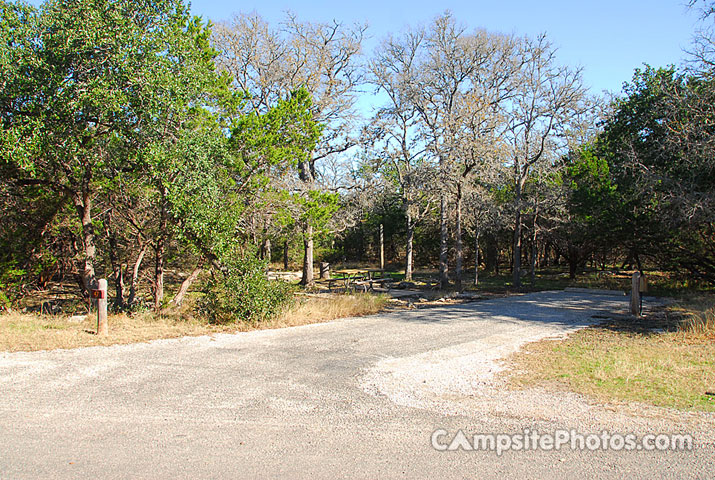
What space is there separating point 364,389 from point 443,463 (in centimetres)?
206

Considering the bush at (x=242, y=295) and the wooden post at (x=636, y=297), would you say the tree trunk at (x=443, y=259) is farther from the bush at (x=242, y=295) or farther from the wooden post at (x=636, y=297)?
the bush at (x=242, y=295)

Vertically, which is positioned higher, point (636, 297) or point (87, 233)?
point (87, 233)

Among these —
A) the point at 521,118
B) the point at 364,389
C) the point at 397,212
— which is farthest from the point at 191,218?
the point at 397,212

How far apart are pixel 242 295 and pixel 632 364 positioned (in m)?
7.26

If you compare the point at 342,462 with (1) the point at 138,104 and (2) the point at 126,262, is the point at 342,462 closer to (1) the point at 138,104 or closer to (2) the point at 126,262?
(1) the point at 138,104

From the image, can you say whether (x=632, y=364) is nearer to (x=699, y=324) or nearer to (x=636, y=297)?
(x=699, y=324)

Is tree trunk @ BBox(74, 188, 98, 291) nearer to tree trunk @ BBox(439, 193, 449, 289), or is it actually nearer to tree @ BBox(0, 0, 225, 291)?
tree @ BBox(0, 0, 225, 291)

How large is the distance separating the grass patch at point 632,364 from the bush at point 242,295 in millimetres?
5329

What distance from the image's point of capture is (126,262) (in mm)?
14273

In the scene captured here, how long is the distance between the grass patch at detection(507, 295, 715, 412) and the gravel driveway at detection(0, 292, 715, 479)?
0.42 metres

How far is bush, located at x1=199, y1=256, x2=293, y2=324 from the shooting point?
33.7 ft

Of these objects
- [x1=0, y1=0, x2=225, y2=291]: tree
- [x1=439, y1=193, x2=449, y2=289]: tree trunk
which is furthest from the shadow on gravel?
[x1=0, y1=0, x2=225, y2=291]: tree

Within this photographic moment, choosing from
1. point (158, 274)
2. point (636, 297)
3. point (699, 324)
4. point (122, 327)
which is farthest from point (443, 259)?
point (122, 327)

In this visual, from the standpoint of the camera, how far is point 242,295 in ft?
33.8
